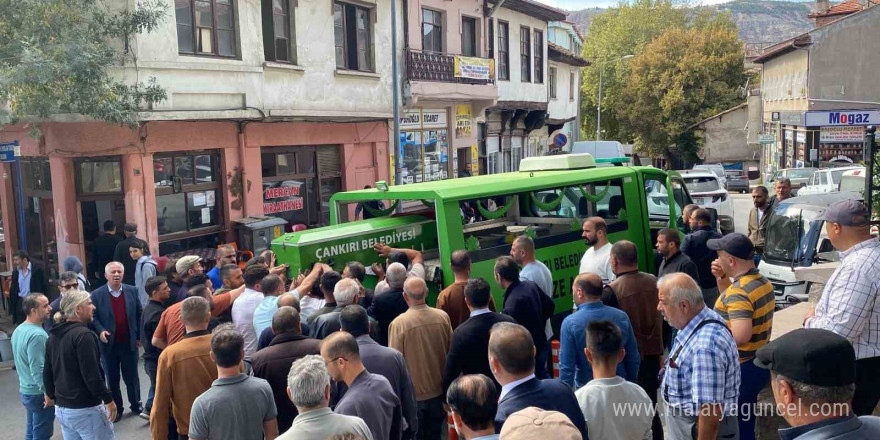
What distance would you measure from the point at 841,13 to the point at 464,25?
95.1 ft

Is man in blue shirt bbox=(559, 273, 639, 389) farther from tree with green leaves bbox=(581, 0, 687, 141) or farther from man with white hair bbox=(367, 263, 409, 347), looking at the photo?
tree with green leaves bbox=(581, 0, 687, 141)

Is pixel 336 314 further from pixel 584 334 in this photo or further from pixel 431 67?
pixel 431 67

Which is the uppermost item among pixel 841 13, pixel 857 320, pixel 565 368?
pixel 841 13

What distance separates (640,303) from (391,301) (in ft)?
7.13

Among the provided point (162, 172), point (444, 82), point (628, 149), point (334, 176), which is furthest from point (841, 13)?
point (162, 172)

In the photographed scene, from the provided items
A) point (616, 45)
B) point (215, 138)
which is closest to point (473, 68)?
point (215, 138)

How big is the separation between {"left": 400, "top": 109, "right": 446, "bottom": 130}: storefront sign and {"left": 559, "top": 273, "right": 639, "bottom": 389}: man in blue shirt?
14.8 m

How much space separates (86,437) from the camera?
584 cm

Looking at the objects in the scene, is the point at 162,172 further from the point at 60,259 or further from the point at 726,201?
the point at 726,201

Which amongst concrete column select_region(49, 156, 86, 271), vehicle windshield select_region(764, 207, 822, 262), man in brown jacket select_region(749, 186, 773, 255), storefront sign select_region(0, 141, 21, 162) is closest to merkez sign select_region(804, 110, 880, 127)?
vehicle windshield select_region(764, 207, 822, 262)

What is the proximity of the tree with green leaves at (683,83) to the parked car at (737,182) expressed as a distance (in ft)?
33.1

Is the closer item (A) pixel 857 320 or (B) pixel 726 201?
(A) pixel 857 320

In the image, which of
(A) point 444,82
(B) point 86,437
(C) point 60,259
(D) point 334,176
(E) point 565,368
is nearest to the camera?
(E) point 565,368

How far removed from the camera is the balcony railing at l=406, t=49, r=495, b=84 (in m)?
19.2
